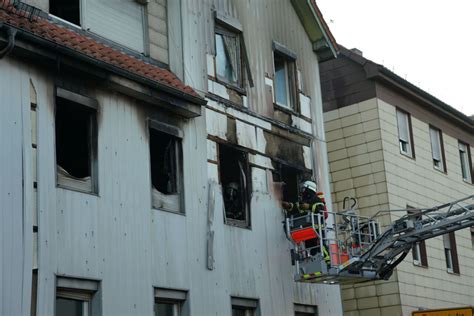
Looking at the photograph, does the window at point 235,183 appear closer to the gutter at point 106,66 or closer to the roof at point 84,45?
the gutter at point 106,66

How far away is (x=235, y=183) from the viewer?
773 inches

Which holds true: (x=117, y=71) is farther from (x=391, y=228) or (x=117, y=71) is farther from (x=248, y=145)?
(x=391, y=228)

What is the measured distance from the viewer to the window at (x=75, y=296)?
14547 mm

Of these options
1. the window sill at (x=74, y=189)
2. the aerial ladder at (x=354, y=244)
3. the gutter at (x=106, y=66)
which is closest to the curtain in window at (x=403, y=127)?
the aerial ladder at (x=354, y=244)

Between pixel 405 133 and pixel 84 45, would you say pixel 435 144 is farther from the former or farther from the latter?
pixel 84 45

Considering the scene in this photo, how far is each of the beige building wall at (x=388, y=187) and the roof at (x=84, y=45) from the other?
10.0 m

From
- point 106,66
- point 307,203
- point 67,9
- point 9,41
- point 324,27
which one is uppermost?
point 324,27

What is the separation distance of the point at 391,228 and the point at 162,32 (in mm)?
6452

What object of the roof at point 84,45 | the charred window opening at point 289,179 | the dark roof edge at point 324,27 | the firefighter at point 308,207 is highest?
the dark roof edge at point 324,27

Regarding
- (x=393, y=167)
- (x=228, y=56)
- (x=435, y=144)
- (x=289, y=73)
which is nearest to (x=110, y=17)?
Result: (x=228, y=56)

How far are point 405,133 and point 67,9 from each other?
14467 millimetres

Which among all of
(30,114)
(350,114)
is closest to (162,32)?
(30,114)

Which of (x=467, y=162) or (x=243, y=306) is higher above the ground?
(x=467, y=162)

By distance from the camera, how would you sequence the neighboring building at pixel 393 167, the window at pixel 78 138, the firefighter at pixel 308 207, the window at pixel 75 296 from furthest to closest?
the neighboring building at pixel 393 167 → the firefighter at pixel 308 207 → the window at pixel 78 138 → the window at pixel 75 296
